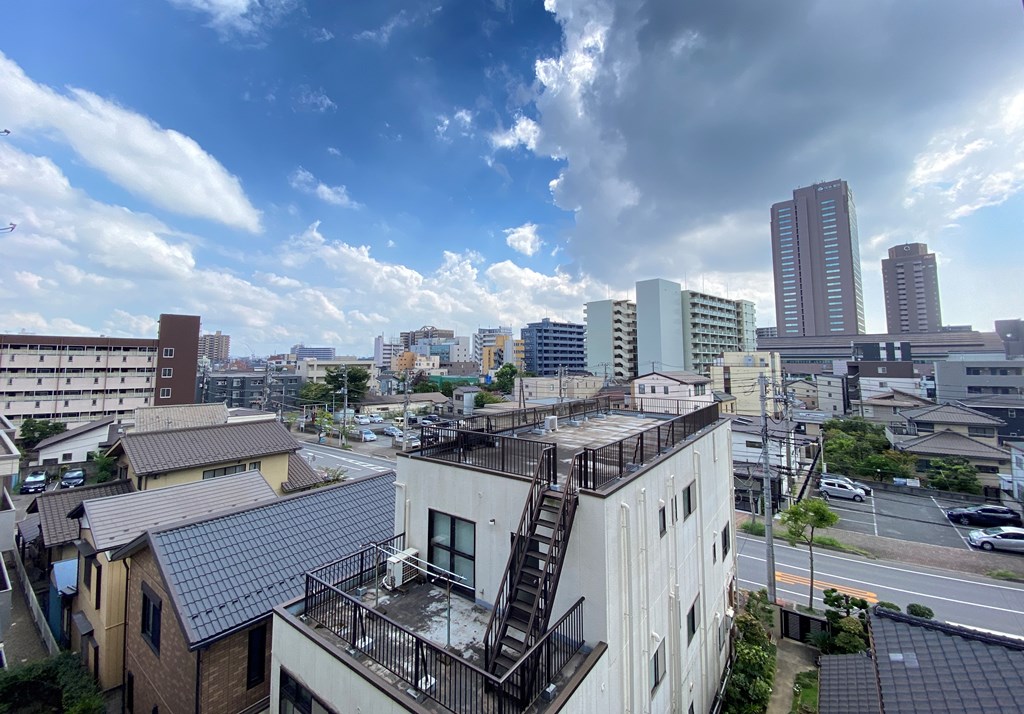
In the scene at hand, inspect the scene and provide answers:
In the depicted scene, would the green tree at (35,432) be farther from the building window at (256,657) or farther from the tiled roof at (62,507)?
the building window at (256,657)

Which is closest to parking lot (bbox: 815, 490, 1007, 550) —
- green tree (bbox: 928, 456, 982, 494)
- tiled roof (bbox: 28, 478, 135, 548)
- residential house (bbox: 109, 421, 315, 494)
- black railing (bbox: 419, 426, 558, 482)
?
green tree (bbox: 928, 456, 982, 494)

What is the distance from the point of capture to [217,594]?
26.6 feet

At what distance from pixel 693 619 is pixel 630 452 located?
440 centimetres

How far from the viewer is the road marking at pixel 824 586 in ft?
53.5

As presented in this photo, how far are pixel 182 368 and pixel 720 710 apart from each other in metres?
61.3

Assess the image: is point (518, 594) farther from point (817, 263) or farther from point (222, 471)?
point (817, 263)

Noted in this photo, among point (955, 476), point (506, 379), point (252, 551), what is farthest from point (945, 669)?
point (506, 379)

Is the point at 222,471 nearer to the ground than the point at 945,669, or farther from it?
farther from it

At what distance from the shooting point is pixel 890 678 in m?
5.95

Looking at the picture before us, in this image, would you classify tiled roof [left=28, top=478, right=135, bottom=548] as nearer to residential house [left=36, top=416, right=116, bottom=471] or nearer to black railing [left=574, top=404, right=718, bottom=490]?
black railing [left=574, top=404, right=718, bottom=490]

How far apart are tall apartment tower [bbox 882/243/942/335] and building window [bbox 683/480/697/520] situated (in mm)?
148754

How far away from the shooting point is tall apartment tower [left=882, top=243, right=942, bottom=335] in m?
113

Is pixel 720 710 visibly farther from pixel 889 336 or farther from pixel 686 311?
pixel 889 336

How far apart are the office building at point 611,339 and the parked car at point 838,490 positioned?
144ft
